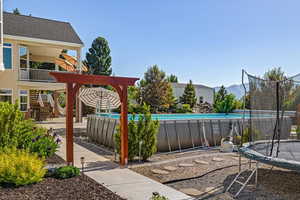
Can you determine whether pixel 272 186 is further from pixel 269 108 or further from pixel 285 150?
pixel 269 108

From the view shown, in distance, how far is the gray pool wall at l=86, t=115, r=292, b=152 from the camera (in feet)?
31.5

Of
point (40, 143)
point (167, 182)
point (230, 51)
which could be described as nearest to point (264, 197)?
point (167, 182)

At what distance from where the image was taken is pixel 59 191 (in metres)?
4.71

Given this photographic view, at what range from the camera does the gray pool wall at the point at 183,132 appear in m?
9.61

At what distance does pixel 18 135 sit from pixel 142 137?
3520 mm

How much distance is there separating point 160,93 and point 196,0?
588 inches

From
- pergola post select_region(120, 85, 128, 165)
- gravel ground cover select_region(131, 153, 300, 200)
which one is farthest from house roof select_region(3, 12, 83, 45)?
gravel ground cover select_region(131, 153, 300, 200)

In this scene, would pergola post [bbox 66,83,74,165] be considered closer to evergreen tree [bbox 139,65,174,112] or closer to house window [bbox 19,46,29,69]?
house window [bbox 19,46,29,69]

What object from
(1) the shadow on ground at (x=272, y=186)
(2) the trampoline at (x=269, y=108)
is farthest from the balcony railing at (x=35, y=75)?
(1) the shadow on ground at (x=272, y=186)

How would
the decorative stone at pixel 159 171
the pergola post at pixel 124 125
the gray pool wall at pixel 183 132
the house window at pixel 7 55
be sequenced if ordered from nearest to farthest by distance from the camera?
1. the decorative stone at pixel 159 171
2. the pergola post at pixel 124 125
3. the gray pool wall at pixel 183 132
4. the house window at pixel 7 55

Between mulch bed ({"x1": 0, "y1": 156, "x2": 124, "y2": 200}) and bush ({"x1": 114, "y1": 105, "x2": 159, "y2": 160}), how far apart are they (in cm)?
241

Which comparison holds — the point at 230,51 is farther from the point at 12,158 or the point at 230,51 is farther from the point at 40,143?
the point at 12,158

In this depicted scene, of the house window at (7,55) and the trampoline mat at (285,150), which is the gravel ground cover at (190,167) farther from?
the house window at (7,55)

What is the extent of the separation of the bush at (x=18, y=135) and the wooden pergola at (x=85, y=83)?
2.39ft
